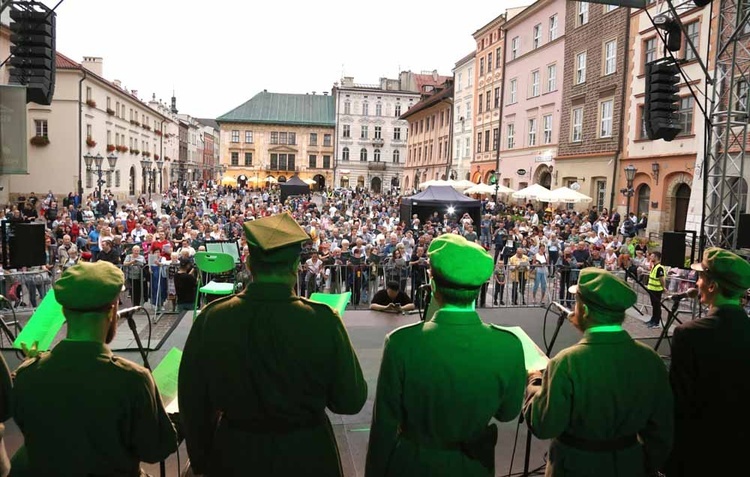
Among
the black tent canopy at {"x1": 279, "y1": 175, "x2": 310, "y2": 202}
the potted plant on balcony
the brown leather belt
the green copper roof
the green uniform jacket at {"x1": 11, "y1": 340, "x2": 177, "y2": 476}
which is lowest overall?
the brown leather belt

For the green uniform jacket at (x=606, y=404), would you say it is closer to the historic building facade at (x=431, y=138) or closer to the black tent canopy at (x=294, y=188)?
the black tent canopy at (x=294, y=188)

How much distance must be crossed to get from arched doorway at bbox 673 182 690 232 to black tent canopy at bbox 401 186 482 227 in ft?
27.3

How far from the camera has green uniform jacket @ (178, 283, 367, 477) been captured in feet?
8.06

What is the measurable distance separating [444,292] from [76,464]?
5.67 ft

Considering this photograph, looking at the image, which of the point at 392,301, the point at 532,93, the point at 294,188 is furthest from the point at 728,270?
the point at 294,188

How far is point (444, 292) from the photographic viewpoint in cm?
257

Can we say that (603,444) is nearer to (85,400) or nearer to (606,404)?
(606,404)

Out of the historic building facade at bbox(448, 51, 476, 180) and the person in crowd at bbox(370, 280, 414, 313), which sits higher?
the historic building facade at bbox(448, 51, 476, 180)

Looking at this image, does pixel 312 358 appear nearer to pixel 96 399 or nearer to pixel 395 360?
pixel 395 360

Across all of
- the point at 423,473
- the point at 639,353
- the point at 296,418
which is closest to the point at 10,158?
the point at 296,418

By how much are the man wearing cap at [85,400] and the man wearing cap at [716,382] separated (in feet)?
9.35

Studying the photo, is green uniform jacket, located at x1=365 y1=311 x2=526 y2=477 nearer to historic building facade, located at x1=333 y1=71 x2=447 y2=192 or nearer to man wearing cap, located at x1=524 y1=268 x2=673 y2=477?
man wearing cap, located at x1=524 y1=268 x2=673 y2=477

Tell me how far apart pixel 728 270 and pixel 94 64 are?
49794 millimetres

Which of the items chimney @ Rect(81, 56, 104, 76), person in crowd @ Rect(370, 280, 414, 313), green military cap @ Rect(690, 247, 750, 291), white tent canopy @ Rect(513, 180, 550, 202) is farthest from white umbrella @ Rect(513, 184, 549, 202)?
chimney @ Rect(81, 56, 104, 76)
